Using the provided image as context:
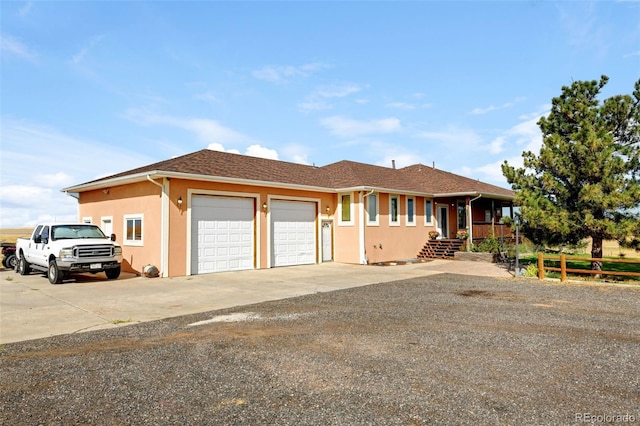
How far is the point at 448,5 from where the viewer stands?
38.5ft

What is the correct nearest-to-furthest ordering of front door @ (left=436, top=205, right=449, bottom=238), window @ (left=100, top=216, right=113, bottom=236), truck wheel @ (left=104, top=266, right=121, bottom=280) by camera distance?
truck wheel @ (left=104, top=266, right=121, bottom=280), window @ (left=100, top=216, right=113, bottom=236), front door @ (left=436, top=205, right=449, bottom=238)

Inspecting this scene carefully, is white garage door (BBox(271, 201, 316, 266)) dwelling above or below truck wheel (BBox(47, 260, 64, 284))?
above

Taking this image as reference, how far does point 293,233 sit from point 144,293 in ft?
27.0

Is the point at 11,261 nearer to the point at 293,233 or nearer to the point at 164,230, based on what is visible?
the point at 164,230

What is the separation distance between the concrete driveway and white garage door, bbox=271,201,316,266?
1059 mm

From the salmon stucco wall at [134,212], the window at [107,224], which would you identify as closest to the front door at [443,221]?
the salmon stucco wall at [134,212]

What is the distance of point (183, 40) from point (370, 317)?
35.3ft

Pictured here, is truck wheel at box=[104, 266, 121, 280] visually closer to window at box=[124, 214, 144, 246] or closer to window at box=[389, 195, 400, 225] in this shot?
window at box=[124, 214, 144, 246]

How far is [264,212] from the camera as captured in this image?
16.4 meters

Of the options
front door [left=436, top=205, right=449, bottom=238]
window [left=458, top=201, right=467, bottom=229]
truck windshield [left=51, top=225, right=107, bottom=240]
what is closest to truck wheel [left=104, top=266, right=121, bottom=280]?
truck windshield [left=51, top=225, right=107, bottom=240]

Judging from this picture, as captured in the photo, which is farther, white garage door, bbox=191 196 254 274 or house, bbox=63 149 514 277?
white garage door, bbox=191 196 254 274

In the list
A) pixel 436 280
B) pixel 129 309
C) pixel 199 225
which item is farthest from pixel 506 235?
pixel 129 309

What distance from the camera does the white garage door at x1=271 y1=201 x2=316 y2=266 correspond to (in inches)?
668

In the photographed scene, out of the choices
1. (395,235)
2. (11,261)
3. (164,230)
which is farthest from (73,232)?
(395,235)
